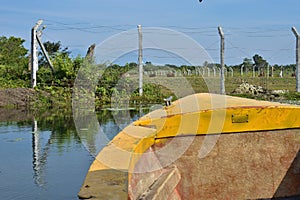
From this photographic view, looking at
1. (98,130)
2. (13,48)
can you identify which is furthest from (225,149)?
(13,48)

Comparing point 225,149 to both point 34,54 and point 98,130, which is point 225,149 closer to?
point 98,130

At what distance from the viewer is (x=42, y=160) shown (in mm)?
6715

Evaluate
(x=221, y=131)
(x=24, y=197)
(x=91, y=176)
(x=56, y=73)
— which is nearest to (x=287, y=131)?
(x=221, y=131)

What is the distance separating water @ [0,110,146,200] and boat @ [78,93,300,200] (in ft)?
4.30

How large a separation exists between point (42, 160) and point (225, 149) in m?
3.56

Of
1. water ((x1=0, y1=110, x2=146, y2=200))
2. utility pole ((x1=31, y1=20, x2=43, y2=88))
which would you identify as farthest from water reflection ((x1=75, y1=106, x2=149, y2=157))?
utility pole ((x1=31, y1=20, x2=43, y2=88))

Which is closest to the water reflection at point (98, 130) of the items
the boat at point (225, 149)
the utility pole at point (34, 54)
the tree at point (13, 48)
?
the boat at point (225, 149)

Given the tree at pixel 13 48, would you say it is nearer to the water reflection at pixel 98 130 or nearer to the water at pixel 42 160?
the water reflection at pixel 98 130

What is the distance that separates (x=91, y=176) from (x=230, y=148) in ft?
4.92

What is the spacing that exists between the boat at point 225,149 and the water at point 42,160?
4.30 feet

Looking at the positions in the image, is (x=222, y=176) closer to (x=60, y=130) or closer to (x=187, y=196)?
(x=187, y=196)

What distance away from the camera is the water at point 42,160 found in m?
5.12

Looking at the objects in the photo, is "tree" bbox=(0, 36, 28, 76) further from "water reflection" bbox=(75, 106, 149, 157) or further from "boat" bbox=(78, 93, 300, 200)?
"boat" bbox=(78, 93, 300, 200)

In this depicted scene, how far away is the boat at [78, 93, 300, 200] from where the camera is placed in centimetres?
363
